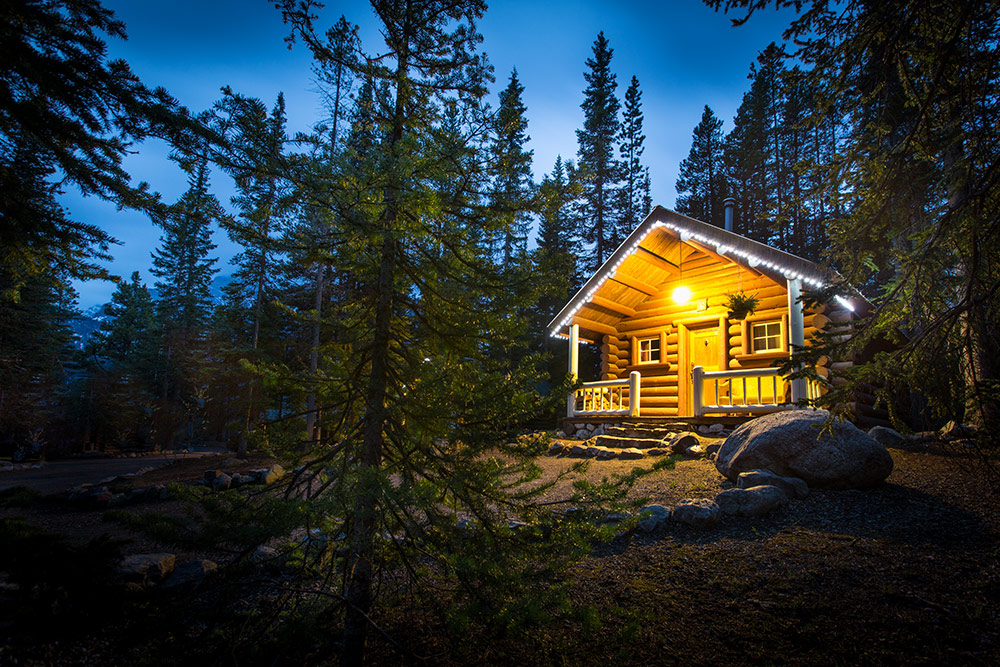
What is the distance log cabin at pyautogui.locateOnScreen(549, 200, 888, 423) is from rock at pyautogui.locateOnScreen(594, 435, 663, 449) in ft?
4.61

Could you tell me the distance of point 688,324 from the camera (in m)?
13.1

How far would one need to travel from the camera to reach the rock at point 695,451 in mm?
8609

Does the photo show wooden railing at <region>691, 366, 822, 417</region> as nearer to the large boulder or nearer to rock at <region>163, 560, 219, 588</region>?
the large boulder

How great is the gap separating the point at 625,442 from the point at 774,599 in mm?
7231

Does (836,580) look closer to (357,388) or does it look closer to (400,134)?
(357,388)

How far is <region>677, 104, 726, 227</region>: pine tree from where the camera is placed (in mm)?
28500

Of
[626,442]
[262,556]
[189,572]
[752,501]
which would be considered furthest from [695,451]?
[189,572]

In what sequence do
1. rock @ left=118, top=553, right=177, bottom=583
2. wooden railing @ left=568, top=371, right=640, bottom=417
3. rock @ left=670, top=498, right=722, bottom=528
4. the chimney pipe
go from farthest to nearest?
the chimney pipe, wooden railing @ left=568, top=371, right=640, bottom=417, rock @ left=670, top=498, right=722, bottom=528, rock @ left=118, top=553, right=177, bottom=583

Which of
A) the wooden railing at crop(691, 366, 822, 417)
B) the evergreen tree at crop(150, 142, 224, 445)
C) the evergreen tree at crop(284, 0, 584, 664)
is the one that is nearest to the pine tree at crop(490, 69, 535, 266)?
the evergreen tree at crop(284, 0, 584, 664)

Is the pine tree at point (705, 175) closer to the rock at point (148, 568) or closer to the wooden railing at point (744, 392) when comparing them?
the wooden railing at point (744, 392)

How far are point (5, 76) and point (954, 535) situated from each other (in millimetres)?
8809

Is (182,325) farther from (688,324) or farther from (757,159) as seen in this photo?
(757,159)

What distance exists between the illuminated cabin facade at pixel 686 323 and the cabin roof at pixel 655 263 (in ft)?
0.10

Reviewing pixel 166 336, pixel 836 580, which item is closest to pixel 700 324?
pixel 836 580
